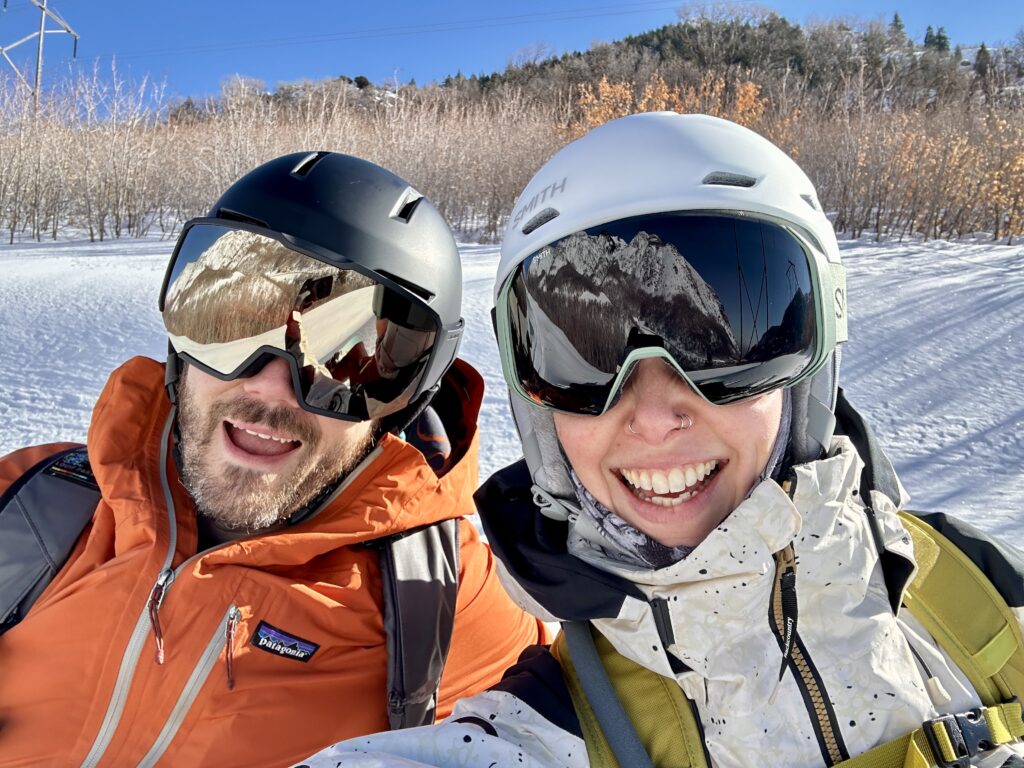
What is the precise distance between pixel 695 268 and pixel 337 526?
102 centimetres

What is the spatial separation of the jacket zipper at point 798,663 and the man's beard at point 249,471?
1183 mm

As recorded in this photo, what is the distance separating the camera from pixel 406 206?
1998mm

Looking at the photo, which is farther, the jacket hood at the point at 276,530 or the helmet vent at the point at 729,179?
the jacket hood at the point at 276,530

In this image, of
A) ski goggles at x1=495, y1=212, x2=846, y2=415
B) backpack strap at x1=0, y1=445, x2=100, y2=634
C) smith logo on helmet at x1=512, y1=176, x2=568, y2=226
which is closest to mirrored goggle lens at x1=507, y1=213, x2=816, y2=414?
ski goggles at x1=495, y1=212, x2=846, y2=415

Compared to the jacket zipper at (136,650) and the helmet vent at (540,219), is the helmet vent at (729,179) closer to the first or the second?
the helmet vent at (540,219)

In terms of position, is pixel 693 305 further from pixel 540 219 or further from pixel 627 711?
pixel 627 711

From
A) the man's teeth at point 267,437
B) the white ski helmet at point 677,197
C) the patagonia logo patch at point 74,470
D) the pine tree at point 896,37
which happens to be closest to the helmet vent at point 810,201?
the white ski helmet at point 677,197

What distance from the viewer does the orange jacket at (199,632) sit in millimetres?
1431

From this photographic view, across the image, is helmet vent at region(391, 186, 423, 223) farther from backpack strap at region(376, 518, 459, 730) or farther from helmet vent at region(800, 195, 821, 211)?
helmet vent at region(800, 195, 821, 211)

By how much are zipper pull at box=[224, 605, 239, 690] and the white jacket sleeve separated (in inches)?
22.1

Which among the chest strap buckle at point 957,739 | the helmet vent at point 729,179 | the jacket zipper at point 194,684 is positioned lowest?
the jacket zipper at point 194,684

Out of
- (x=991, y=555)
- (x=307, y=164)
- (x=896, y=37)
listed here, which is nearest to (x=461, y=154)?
(x=307, y=164)

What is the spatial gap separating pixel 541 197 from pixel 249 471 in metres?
1.01

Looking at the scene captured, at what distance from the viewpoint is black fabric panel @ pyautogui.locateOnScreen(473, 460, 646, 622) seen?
1.09m
